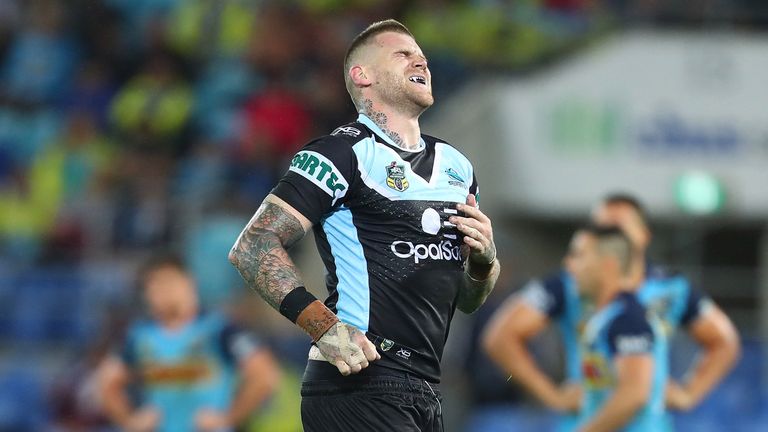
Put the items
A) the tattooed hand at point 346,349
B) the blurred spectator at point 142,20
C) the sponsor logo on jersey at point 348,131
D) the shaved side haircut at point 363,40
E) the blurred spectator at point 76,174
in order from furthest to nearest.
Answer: the blurred spectator at point 142,20, the blurred spectator at point 76,174, the shaved side haircut at point 363,40, the sponsor logo on jersey at point 348,131, the tattooed hand at point 346,349

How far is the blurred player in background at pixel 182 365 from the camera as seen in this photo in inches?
347

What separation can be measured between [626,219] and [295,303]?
11.5 feet

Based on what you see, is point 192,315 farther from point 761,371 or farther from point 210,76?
point 210,76

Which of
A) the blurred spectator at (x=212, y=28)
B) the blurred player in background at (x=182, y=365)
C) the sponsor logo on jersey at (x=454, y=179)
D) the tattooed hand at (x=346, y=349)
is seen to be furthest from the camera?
the blurred spectator at (x=212, y=28)

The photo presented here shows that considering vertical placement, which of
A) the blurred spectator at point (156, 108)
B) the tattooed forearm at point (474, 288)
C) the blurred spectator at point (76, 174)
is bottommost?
the blurred spectator at point (76, 174)

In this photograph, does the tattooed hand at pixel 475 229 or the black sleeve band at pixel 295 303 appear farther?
the tattooed hand at pixel 475 229

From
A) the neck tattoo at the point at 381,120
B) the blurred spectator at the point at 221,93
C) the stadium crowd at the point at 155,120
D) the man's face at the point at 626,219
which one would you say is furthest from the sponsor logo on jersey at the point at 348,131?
the blurred spectator at the point at 221,93

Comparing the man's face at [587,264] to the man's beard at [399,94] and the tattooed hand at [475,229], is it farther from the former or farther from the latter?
the man's beard at [399,94]

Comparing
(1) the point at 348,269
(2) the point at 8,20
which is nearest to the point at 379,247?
(1) the point at 348,269

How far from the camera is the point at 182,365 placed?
29.0 feet

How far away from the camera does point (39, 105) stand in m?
16.0

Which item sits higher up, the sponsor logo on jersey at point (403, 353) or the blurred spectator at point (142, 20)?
the sponsor logo on jersey at point (403, 353)

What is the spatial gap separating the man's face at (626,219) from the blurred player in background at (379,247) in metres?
2.65

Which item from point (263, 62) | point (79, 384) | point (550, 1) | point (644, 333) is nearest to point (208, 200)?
point (79, 384)
